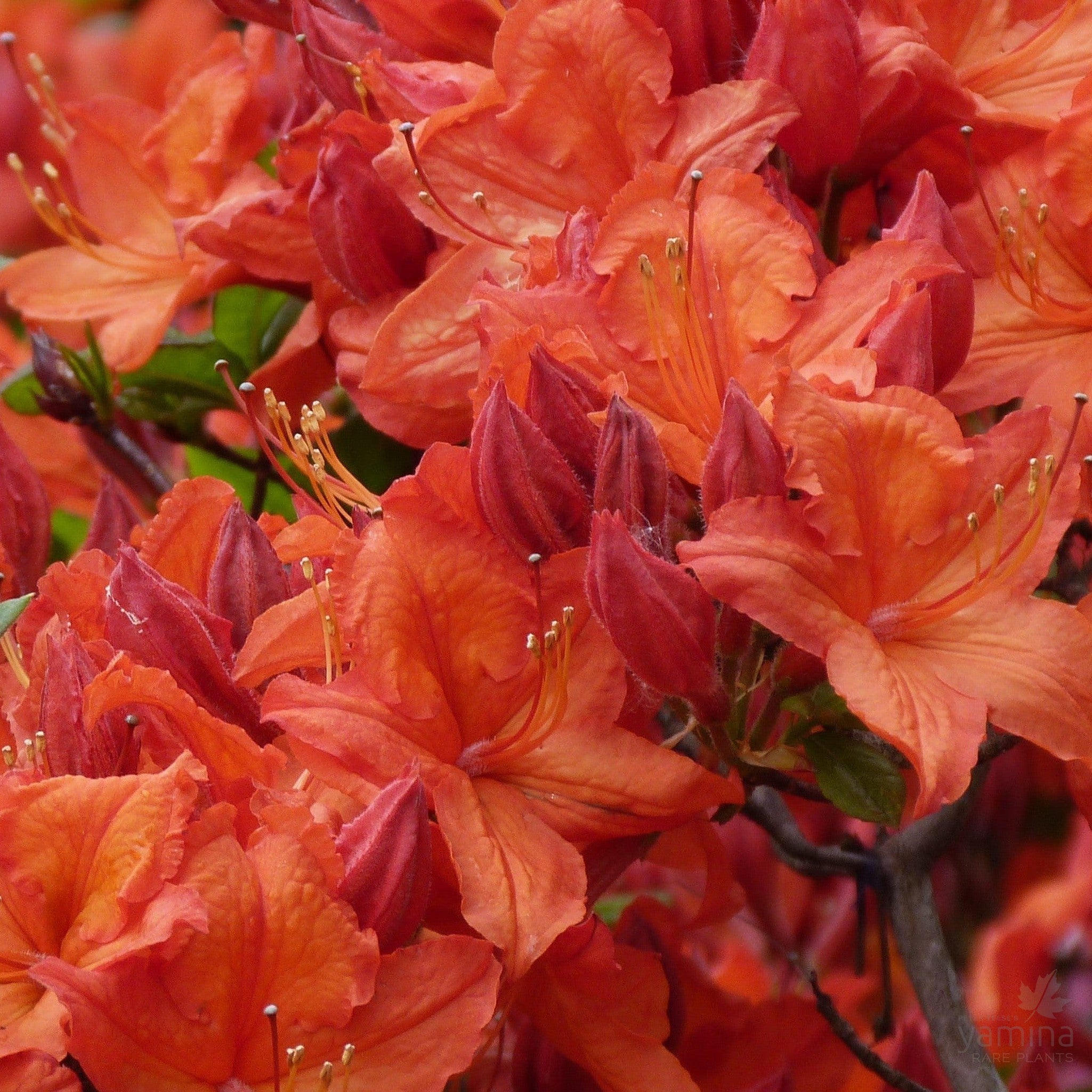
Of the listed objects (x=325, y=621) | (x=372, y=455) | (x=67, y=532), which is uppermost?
(x=325, y=621)

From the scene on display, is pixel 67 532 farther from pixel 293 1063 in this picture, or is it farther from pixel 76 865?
pixel 293 1063

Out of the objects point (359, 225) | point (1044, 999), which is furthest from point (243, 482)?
point (1044, 999)

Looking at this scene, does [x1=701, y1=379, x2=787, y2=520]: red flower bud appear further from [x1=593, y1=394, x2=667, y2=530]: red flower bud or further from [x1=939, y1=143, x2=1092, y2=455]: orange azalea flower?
[x1=939, y1=143, x2=1092, y2=455]: orange azalea flower

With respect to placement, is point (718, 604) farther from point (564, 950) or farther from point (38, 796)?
point (38, 796)

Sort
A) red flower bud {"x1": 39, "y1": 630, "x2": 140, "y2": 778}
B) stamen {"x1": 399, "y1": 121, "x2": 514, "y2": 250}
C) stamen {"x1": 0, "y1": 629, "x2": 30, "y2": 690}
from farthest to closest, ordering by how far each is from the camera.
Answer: stamen {"x1": 399, "y1": 121, "x2": 514, "y2": 250}, stamen {"x1": 0, "y1": 629, "x2": 30, "y2": 690}, red flower bud {"x1": 39, "y1": 630, "x2": 140, "y2": 778}

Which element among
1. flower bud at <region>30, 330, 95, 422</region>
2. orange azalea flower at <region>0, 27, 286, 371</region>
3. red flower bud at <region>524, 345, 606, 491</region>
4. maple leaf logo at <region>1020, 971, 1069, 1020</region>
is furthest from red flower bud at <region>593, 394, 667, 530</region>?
maple leaf logo at <region>1020, 971, 1069, 1020</region>
